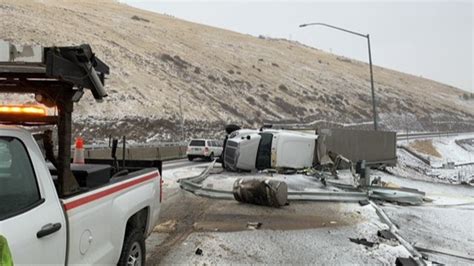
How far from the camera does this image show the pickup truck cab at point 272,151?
20.5 metres

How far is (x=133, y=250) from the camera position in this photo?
5.25 metres

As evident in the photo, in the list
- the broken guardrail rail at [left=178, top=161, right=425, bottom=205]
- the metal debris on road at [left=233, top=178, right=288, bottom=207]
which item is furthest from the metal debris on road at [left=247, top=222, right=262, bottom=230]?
the broken guardrail rail at [left=178, top=161, right=425, bottom=205]

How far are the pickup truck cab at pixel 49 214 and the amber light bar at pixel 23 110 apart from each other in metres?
0.91

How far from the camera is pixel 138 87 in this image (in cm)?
5022

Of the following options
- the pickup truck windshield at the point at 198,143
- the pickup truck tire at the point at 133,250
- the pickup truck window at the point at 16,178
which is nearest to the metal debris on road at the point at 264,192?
the pickup truck tire at the point at 133,250

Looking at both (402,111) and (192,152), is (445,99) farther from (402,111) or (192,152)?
(192,152)

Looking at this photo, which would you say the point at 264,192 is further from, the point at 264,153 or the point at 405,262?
the point at 264,153

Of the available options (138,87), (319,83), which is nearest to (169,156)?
(138,87)

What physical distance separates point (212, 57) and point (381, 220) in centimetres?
6920

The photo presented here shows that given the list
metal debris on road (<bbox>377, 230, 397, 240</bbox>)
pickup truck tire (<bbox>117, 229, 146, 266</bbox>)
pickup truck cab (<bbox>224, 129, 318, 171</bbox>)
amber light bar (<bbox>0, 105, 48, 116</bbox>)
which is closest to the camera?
amber light bar (<bbox>0, 105, 48, 116</bbox>)

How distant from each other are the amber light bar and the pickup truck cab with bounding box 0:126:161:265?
0.91 m

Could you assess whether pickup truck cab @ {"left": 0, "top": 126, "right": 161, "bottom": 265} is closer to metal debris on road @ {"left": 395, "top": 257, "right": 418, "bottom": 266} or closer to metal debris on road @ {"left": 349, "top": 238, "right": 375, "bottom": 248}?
metal debris on road @ {"left": 395, "top": 257, "right": 418, "bottom": 266}

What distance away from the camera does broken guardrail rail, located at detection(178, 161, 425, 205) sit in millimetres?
13141

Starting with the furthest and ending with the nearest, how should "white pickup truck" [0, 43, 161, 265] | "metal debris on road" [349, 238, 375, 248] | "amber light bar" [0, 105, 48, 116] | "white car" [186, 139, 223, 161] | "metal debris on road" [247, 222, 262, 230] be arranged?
1. "white car" [186, 139, 223, 161]
2. "metal debris on road" [247, 222, 262, 230]
3. "metal debris on road" [349, 238, 375, 248]
4. "amber light bar" [0, 105, 48, 116]
5. "white pickup truck" [0, 43, 161, 265]
